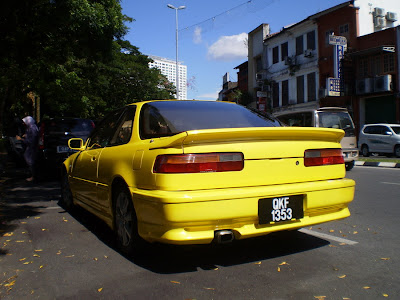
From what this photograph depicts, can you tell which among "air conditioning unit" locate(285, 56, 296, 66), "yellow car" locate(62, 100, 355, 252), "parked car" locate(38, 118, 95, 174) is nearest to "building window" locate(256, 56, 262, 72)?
"air conditioning unit" locate(285, 56, 296, 66)

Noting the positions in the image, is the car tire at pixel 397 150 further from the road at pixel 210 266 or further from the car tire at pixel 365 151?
the road at pixel 210 266

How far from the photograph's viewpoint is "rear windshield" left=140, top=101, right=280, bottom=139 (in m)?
3.50

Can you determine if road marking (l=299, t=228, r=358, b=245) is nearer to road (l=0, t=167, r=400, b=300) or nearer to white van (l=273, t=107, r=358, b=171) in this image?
road (l=0, t=167, r=400, b=300)

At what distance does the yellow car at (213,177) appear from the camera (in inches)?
114

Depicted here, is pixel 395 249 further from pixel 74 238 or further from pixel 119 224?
pixel 74 238

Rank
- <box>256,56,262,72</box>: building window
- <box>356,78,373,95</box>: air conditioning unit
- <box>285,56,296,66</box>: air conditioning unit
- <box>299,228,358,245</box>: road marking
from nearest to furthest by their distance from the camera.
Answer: <box>299,228,358,245</box>: road marking, <box>356,78,373,95</box>: air conditioning unit, <box>285,56,296,66</box>: air conditioning unit, <box>256,56,262,72</box>: building window

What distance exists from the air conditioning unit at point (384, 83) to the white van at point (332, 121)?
12.7 metres

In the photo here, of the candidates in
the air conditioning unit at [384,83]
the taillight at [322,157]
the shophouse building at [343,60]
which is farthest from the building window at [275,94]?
the taillight at [322,157]

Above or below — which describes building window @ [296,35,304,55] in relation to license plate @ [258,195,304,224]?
above

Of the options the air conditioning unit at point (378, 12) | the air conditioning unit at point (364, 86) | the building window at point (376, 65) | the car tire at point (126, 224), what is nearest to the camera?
the car tire at point (126, 224)

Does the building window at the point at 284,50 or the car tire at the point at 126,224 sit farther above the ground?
the building window at the point at 284,50

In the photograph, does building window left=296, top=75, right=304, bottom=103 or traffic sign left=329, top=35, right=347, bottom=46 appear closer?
traffic sign left=329, top=35, right=347, bottom=46

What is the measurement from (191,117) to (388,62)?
74.2ft

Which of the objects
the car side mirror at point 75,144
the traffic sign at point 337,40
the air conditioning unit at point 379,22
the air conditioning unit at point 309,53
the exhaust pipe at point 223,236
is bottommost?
the exhaust pipe at point 223,236
